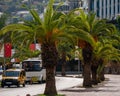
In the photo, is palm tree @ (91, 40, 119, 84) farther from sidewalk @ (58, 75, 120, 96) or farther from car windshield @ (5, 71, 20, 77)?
car windshield @ (5, 71, 20, 77)

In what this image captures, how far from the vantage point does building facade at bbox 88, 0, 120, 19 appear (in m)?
146

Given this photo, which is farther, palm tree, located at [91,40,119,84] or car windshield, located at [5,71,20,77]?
palm tree, located at [91,40,119,84]

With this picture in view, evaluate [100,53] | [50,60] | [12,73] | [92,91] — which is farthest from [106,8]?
[50,60]

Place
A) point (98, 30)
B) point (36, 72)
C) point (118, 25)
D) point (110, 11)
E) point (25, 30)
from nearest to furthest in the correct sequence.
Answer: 1. point (25, 30)
2. point (98, 30)
3. point (36, 72)
4. point (118, 25)
5. point (110, 11)

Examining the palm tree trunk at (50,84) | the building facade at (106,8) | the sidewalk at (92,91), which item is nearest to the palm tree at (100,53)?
the sidewalk at (92,91)

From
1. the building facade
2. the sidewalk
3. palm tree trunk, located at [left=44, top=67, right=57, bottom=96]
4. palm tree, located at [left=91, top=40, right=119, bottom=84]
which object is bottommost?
the sidewalk

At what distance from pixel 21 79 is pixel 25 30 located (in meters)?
19.1

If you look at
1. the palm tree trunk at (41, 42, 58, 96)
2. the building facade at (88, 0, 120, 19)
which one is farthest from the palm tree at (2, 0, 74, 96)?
the building facade at (88, 0, 120, 19)

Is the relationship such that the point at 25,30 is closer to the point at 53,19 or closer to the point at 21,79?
the point at 53,19

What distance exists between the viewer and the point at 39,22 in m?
33.4

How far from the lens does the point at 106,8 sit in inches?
5851

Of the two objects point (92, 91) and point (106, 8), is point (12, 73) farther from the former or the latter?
point (106, 8)

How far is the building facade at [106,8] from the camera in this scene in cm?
14600

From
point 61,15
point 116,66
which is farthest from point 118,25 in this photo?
point 61,15
